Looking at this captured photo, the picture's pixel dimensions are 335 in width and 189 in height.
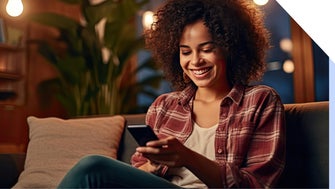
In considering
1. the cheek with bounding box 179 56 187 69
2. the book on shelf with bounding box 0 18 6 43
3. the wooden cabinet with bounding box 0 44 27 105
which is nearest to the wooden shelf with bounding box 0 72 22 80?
the wooden cabinet with bounding box 0 44 27 105

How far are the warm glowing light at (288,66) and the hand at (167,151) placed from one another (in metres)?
0.45

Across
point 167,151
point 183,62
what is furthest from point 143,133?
point 183,62

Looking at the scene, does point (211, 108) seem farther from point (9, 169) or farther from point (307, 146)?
point (9, 169)

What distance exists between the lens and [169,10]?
122cm

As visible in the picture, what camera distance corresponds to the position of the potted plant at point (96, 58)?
186cm

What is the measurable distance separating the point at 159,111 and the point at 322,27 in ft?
1.42

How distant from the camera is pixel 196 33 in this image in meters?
1.16

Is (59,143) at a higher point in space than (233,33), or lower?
lower

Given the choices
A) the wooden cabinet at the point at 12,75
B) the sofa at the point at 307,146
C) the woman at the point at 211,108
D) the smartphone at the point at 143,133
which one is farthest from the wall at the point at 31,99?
the sofa at the point at 307,146

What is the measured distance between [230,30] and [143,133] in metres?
0.32

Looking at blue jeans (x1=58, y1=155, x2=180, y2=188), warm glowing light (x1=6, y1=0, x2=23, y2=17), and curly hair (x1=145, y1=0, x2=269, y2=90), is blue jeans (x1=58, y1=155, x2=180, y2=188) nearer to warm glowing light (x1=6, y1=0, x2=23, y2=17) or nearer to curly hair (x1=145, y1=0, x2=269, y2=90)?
curly hair (x1=145, y1=0, x2=269, y2=90)

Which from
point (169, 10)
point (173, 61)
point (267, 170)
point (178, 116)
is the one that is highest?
point (169, 10)

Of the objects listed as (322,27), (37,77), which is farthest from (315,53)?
(37,77)

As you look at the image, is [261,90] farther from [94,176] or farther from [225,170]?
[94,176]
